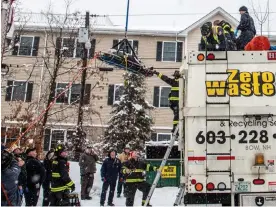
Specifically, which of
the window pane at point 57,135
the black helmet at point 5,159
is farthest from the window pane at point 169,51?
the black helmet at point 5,159

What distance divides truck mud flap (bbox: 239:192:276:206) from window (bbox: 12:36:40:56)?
22.8m

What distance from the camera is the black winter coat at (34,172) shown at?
28.0 feet

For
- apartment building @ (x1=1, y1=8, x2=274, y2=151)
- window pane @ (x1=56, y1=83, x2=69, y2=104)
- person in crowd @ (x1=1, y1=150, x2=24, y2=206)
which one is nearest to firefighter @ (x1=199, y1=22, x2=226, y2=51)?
person in crowd @ (x1=1, y1=150, x2=24, y2=206)

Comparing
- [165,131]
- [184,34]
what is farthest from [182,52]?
[165,131]

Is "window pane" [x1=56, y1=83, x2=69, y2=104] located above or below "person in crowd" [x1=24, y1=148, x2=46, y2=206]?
above

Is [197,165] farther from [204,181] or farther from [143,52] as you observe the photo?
[143,52]

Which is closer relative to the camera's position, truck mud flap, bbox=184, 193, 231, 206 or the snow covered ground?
truck mud flap, bbox=184, 193, 231, 206

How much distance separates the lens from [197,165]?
218 inches

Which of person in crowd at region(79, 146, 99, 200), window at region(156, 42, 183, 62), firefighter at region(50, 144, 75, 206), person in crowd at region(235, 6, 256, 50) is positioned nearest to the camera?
firefighter at region(50, 144, 75, 206)

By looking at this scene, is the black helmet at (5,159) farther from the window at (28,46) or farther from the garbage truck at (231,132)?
the window at (28,46)

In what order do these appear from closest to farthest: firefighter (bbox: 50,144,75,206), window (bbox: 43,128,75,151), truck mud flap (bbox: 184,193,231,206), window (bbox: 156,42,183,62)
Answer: truck mud flap (bbox: 184,193,231,206)
firefighter (bbox: 50,144,75,206)
window (bbox: 43,128,75,151)
window (bbox: 156,42,183,62)

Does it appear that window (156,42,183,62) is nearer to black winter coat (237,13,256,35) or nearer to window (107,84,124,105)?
window (107,84,124,105)

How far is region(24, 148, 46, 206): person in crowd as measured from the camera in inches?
336

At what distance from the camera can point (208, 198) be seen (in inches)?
222
